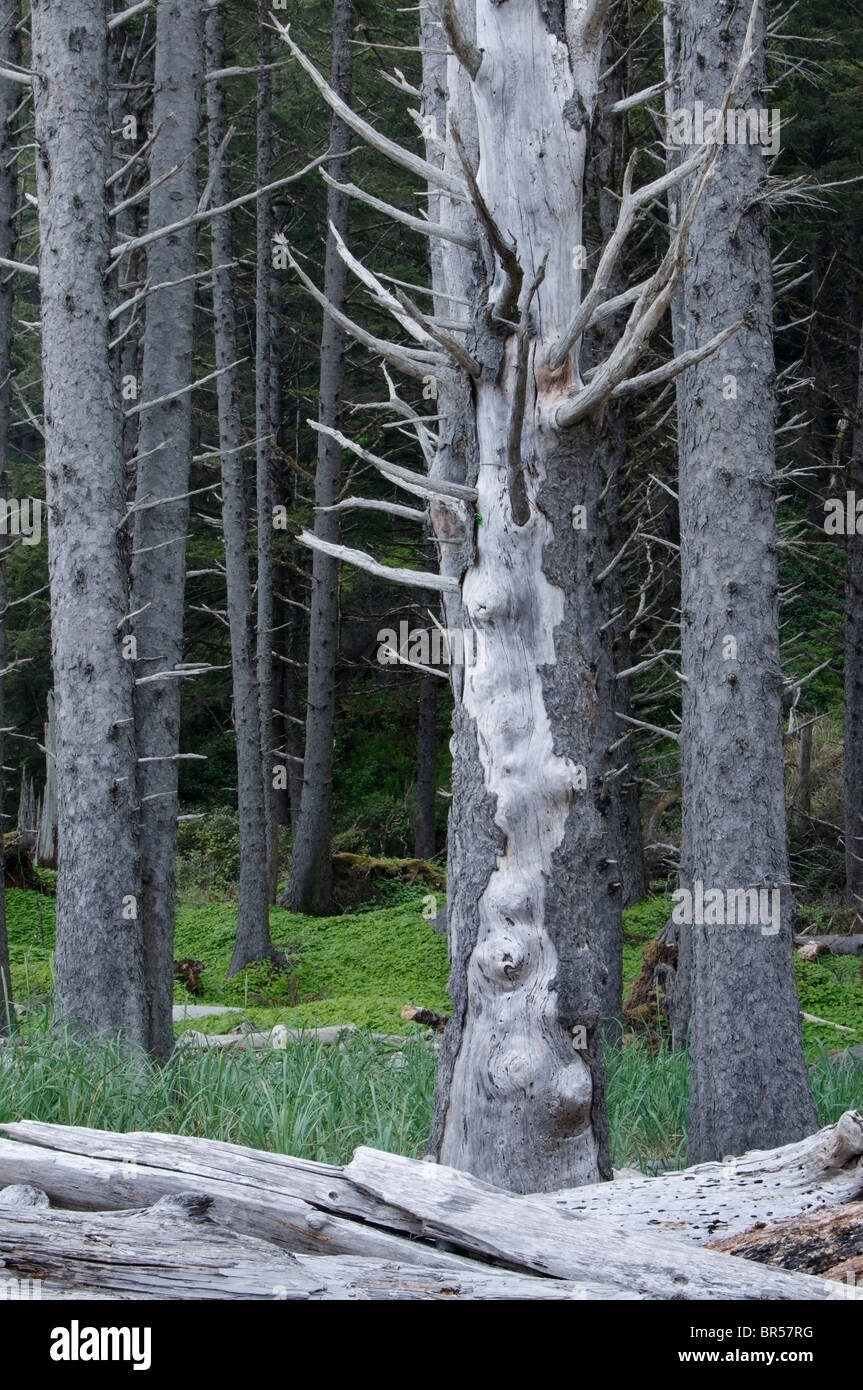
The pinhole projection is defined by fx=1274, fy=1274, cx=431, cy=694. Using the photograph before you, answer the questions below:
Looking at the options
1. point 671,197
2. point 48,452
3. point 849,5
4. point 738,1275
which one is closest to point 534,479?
point 738,1275

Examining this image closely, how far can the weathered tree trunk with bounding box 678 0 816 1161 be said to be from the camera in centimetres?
652

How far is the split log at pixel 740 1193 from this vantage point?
3.75 metres

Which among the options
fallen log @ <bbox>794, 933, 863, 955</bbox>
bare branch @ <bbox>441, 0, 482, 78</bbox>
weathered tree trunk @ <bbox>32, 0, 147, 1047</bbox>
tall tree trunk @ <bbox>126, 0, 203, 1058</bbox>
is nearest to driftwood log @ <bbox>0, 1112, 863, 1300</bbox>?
weathered tree trunk @ <bbox>32, 0, 147, 1047</bbox>

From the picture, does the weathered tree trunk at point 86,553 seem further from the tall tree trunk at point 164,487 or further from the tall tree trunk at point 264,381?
the tall tree trunk at point 264,381

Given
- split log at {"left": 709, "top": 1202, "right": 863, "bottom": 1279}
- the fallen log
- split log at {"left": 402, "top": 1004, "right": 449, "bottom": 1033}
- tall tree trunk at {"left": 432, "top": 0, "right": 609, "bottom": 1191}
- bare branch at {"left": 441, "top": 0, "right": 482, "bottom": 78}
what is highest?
bare branch at {"left": 441, "top": 0, "right": 482, "bottom": 78}

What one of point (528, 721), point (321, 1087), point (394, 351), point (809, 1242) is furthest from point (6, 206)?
point (809, 1242)

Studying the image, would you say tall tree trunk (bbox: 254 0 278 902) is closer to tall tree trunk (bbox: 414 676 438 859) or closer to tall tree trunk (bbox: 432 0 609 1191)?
tall tree trunk (bbox: 414 676 438 859)

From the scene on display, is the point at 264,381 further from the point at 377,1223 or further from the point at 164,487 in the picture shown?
the point at 377,1223

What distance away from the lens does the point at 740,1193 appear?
3904mm

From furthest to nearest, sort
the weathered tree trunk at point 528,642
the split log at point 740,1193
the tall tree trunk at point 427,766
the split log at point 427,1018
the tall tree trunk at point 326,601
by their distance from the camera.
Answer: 1. the tall tree trunk at point 427,766
2. the tall tree trunk at point 326,601
3. the split log at point 427,1018
4. the weathered tree trunk at point 528,642
5. the split log at point 740,1193

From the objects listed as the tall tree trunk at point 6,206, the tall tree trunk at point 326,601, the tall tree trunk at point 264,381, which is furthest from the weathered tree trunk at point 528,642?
the tall tree trunk at point 264,381

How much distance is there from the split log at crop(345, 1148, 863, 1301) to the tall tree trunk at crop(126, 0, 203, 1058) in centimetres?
432

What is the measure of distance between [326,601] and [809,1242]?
46.5ft

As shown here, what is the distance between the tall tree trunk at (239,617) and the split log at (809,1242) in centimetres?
1176
